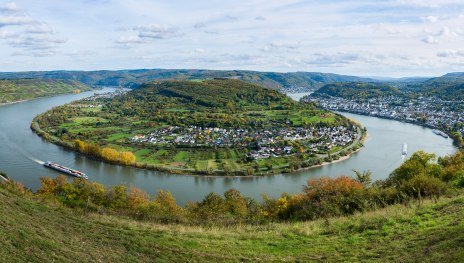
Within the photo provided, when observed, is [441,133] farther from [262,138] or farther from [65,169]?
[65,169]

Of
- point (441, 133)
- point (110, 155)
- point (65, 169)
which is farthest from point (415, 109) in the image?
point (65, 169)

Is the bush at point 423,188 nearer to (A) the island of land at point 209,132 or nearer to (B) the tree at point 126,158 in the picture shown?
(A) the island of land at point 209,132

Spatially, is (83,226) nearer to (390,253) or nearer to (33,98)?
(390,253)

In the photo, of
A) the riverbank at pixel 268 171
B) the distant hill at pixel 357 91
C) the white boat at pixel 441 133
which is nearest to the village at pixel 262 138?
the riverbank at pixel 268 171

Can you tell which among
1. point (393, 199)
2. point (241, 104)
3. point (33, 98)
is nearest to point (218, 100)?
point (241, 104)

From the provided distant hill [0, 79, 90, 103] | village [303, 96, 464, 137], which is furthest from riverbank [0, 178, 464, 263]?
distant hill [0, 79, 90, 103]
